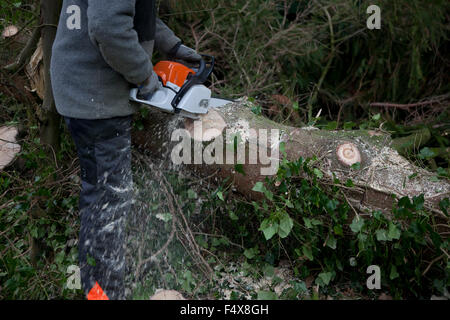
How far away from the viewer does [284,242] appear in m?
2.46

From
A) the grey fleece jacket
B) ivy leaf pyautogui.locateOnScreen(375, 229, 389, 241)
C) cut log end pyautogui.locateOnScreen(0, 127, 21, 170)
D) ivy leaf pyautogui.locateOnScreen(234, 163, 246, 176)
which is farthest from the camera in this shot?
cut log end pyautogui.locateOnScreen(0, 127, 21, 170)

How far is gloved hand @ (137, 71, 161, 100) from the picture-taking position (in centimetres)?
212

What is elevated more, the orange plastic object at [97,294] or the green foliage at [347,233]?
the green foliage at [347,233]

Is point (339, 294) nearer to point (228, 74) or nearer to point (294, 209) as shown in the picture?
point (294, 209)

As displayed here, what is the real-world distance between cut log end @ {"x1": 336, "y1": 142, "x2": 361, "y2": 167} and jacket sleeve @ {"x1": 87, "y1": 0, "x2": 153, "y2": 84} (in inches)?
46.1

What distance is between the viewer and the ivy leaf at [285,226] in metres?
2.09

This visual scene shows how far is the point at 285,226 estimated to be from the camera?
210 centimetres

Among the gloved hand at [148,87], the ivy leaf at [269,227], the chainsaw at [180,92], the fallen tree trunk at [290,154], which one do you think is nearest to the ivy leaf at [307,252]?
the ivy leaf at [269,227]

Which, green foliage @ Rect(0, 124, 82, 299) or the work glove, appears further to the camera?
the work glove

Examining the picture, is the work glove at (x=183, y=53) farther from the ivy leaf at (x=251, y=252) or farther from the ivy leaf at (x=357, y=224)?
the ivy leaf at (x=357, y=224)

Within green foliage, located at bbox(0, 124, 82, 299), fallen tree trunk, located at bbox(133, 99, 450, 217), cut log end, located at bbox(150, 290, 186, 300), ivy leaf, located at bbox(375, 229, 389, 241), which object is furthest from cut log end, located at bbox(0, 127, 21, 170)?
ivy leaf, located at bbox(375, 229, 389, 241)

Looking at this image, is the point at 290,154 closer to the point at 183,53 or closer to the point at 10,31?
the point at 183,53

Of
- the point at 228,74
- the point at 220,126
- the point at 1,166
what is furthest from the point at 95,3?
the point at 228,74

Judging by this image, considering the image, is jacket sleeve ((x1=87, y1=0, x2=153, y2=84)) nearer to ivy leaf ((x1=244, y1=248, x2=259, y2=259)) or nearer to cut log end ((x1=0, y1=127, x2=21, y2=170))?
ivy leaf ((x1=244, y1=248, x2=259, y2=259))
